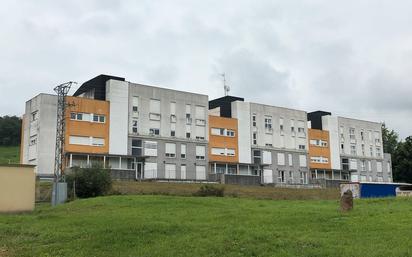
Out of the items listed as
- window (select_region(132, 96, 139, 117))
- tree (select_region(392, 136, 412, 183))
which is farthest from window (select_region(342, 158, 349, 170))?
window (select_region(132, 96, 139, 117))

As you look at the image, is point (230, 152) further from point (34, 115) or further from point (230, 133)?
point (34, 115)

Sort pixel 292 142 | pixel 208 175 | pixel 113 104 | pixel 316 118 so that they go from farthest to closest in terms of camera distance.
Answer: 1. pixel 316 118
2. pixel 292 142
3. pixel 208 175
4. pixel 113 104

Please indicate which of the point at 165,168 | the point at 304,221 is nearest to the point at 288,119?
the point at 165,168

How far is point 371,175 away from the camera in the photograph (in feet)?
306

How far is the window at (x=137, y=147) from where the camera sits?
216ft

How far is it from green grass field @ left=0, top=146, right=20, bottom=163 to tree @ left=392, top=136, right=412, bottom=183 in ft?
220

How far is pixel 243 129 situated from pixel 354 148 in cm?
2479

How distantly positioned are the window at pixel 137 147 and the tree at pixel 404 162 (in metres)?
46.0

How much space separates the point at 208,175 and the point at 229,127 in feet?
28.0

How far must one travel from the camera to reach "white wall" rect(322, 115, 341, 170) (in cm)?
8794

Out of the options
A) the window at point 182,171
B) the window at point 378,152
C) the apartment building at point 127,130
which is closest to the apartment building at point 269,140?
the apartment building at point 127,130

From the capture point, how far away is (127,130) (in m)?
65.4

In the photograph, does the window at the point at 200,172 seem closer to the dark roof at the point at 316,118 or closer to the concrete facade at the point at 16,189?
the dark roof at the point at 316,118

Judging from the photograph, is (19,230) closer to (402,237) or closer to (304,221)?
(304,221)
